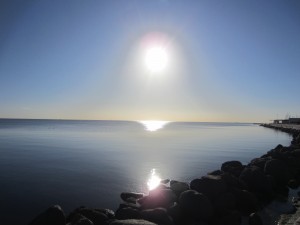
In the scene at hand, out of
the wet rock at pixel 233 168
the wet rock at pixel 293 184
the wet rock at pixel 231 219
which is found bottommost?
the wet rock at pixel 231 219

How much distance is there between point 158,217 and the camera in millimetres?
12969

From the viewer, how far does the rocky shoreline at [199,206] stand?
1284 cm

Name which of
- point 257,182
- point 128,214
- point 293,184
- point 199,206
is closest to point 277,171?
→ point 293,184

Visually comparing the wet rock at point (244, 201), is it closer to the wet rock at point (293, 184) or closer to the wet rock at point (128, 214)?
the wet rock at point (293, 184)

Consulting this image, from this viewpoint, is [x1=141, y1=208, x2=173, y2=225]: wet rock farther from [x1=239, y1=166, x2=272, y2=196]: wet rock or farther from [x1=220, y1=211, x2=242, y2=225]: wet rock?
[x1=239, y1=166, x2=272, y2=196]: wet rock

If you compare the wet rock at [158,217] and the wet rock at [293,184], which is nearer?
the wet rock at [158,217]

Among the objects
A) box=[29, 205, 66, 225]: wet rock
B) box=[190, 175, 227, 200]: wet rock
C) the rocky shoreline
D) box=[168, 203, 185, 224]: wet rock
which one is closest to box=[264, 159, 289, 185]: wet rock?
the rocky shoreline

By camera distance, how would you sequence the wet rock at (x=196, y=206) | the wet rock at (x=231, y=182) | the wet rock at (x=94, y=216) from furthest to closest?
the wet rock at (x=231, y=182) → the wet rock at (x=196, y=206) → the wet rock at (x=94, y=216)

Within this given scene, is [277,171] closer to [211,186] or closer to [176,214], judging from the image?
[211,186]

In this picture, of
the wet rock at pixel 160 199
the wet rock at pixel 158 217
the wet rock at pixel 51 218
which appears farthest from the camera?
the wet rock at pixel 160 199

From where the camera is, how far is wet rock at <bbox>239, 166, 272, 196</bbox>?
1905 cm

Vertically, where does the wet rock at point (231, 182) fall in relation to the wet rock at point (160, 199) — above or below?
above

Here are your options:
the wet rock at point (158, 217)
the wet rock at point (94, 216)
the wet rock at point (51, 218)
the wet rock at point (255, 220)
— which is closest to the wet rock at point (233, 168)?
the wet rock at point (255, 220)

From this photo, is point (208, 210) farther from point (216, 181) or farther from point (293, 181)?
point (293, 181)
